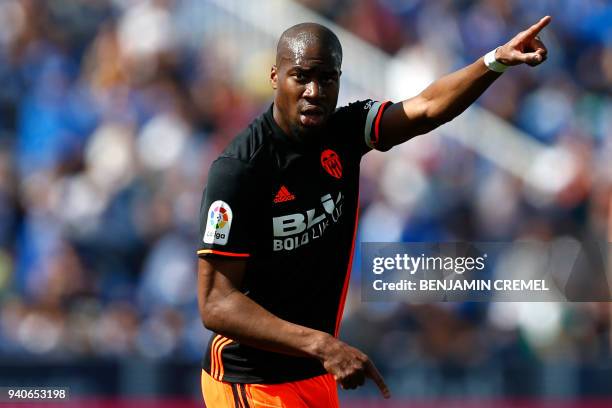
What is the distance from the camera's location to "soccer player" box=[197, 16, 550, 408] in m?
3.88

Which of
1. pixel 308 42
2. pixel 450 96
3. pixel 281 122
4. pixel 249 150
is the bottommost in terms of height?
pixel 249 150

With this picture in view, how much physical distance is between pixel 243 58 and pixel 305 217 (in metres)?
5.57

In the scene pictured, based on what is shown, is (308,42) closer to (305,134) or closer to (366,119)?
(305,134)

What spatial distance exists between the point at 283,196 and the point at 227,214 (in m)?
0.28

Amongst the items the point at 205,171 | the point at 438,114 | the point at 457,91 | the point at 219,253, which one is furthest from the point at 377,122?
the point at 205,171

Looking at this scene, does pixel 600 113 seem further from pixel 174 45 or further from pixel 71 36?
pixel 71 36

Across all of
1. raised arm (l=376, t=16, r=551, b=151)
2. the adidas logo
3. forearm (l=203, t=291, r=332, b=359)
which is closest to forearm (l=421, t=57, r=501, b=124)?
raised arm (l=376, t=16, r=551, b=151)

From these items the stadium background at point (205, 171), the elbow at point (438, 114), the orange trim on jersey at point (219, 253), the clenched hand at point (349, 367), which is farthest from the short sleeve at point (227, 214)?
the stadium background at point (205, 171)

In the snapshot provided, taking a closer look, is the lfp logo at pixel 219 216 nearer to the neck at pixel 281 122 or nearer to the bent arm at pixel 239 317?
the bent arm at pixel 239 317

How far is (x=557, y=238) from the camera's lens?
28.8 ft

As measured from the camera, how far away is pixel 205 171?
30.0 ft

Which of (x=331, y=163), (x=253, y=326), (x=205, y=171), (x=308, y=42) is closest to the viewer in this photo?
(x=253, y=326)

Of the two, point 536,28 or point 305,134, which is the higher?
point 536,28

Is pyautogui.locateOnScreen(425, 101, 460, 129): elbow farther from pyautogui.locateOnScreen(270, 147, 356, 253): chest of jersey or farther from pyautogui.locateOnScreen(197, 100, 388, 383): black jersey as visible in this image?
pyautogui.locateOnScreen(270, 147, 356, 253): chest of jersey
